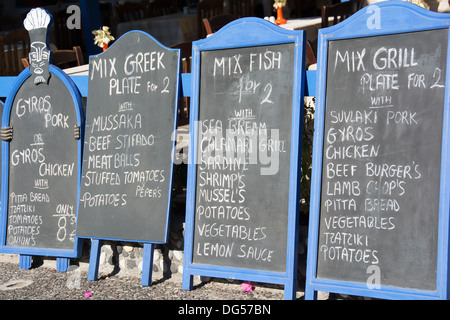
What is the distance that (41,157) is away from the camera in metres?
4.57

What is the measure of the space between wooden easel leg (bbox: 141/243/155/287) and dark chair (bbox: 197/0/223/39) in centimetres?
503

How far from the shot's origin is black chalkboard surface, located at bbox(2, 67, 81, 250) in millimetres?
4441

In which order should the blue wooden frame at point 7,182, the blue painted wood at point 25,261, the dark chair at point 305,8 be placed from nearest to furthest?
the blue wooden frame at point 7,182, the blue painted wood at point 25,261, the dark chair at point 305,8

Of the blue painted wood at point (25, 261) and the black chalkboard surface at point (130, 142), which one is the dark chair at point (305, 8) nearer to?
the black chalkboard surface at point (130, 142)

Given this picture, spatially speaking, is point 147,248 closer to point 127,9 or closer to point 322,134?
point 322,134

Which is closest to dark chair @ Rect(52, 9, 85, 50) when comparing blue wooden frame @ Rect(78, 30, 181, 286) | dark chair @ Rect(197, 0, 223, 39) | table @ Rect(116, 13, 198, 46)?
table @ Rect(116, 13, 198, 46)

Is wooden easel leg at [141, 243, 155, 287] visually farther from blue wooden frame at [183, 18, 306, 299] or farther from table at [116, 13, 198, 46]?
table at [116, 13, 198, 46]

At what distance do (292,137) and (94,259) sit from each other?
66.4 inches

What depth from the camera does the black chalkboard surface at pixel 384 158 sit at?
3246mm

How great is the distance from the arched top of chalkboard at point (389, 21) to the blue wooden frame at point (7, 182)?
1.90 m

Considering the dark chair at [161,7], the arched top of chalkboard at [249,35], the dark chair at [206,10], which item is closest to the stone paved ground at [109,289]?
the arched top of chalkboard at [249,35]

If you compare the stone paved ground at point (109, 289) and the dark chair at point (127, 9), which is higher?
the dark chair at point (127, 9)

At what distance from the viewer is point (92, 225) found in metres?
4.24
